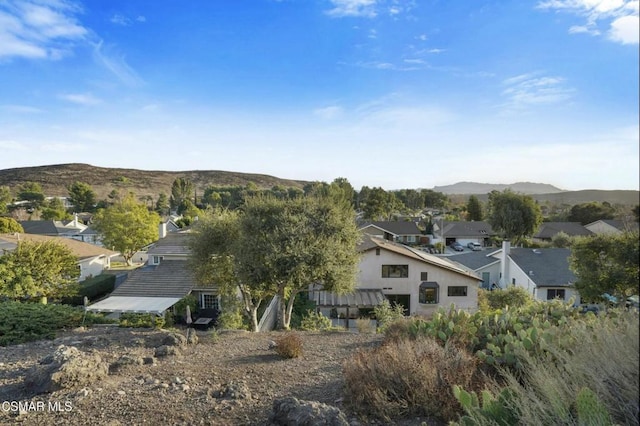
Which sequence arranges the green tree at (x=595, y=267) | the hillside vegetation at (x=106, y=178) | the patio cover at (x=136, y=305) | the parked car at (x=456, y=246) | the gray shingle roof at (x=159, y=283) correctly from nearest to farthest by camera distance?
the patio cover at (x=136, y=305)
the green tree at (x=595, y=267)
the gray shingle roof at (x=159, y=283)
the parked car at (x=456, y=246)
the hillside vegetation at (x=106, y=178)

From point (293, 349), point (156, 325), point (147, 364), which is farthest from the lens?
point (156, 325)

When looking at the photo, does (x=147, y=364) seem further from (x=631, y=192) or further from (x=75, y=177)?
(x=75, y=177)

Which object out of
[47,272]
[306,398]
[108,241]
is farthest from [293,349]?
[108,241]

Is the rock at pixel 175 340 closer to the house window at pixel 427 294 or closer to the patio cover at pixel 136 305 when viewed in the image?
the patio cover at pixel 136 305

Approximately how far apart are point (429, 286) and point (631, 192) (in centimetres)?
1861

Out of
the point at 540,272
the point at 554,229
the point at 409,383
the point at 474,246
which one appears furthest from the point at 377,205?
the point at 409,383

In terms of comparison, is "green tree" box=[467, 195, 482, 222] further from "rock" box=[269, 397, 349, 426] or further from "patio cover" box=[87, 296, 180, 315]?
"rock" box=[269, 397, 349, 426]

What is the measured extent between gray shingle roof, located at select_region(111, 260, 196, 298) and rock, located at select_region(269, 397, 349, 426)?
Answer: 40.2 ft

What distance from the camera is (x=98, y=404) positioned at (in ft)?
16.6

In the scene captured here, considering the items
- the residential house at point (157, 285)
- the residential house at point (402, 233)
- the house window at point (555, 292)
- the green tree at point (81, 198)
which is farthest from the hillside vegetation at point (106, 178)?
the house window at point (555, 292)

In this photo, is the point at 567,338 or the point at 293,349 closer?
the point at 567,338

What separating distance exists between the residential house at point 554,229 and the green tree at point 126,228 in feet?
150

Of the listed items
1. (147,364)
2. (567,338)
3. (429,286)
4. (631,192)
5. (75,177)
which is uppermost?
(75,177)

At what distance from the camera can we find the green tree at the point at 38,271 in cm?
1521
